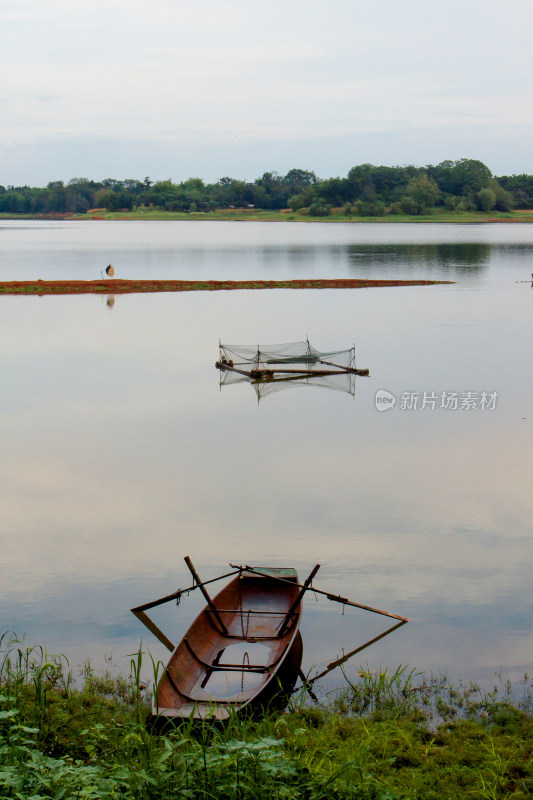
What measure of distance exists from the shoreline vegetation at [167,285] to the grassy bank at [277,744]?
136ft

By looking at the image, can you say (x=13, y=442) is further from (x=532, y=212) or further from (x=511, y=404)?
(x=532, y=212)

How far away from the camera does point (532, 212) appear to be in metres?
166

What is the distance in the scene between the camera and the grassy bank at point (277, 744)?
5.75 m

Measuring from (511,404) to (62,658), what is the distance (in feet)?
49.7

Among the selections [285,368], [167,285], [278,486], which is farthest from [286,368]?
[167,285]

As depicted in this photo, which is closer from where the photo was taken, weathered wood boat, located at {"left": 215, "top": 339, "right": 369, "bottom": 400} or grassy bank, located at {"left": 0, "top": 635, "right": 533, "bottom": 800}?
grassy bank, located at {"left": 0, "top": 635, "right": 533, "bottom": 800}

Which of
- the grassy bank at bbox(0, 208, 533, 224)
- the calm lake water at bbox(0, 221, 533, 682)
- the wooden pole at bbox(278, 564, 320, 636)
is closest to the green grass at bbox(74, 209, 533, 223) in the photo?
the grassy bank at bbox(0, 208, 533, 224)

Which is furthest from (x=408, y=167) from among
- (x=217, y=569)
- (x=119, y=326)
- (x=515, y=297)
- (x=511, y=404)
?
(x=217, y=569)

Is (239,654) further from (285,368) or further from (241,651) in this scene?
(285,368)

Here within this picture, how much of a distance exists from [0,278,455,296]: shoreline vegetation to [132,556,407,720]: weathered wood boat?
134ft

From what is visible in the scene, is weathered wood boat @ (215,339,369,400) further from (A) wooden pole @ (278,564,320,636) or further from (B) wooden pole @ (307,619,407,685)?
(A) wooden pole @ (278,564,320,636)

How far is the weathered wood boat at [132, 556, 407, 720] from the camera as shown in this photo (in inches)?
298

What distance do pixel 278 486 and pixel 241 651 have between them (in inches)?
234

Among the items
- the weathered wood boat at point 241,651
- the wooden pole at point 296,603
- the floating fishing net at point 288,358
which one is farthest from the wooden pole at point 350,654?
the floating fishing net at point 288,358
